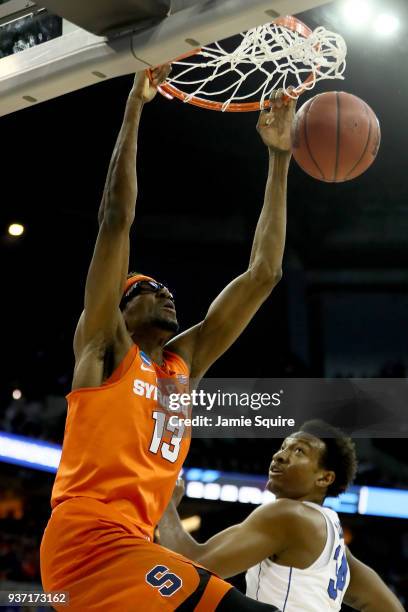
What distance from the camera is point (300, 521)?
3432 mm

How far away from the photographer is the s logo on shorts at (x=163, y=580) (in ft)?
8.38

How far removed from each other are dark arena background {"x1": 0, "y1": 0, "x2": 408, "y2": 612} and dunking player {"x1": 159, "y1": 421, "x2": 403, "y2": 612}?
22.6ft

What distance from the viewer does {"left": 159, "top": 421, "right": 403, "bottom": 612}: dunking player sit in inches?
132

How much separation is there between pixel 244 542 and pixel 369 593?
760 mm

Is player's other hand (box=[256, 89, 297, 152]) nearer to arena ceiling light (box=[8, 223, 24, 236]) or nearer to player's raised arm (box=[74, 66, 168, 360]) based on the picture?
player's raised arm (box=[74, 66, 168, 360])

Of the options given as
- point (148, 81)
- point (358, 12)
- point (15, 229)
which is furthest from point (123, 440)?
point (15, 229)

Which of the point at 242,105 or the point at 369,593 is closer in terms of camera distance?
the point at 369,593

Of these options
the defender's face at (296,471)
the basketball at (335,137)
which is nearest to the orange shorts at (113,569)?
the defender's face at (296,471)

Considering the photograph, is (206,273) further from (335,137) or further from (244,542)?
(244,542)

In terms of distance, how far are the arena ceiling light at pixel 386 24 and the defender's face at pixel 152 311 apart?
5.10m

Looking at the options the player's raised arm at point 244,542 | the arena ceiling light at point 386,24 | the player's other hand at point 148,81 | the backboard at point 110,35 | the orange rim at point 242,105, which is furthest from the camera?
the arena ceiling light at point 386,24

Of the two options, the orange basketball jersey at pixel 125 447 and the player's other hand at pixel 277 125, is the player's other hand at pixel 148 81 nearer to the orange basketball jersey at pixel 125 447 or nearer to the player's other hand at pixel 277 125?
the player's other hand at pixel 277 125

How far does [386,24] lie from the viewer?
25.6 feet

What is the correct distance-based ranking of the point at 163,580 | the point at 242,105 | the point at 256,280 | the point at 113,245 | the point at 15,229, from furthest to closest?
the point at 15,229 < the point at 242,105 < the point at 256,280 < the point at 113,245 < the point at 163,580
